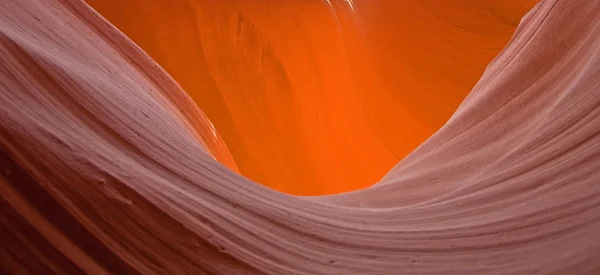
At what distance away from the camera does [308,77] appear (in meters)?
4.18

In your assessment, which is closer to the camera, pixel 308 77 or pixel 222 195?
pixel 222 195

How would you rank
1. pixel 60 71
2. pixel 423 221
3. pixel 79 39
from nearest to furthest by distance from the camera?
pixel 60 71, pixel 423 221, pixel 79 39

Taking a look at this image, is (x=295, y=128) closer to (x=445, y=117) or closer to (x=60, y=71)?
(x=445, y=117)

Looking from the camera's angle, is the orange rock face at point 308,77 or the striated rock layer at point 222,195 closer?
the striated rock layer at point 222,195

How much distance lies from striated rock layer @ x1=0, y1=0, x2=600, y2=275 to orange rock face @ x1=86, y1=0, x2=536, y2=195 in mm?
2131

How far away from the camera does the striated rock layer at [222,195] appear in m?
0.91

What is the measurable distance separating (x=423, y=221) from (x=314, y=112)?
276 centimetres

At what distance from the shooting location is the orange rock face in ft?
12.7

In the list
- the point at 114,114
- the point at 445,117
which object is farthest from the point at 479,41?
the point at 114,114

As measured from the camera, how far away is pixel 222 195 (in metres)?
1.19

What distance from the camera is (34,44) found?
3.86ft

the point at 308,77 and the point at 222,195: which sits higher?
the point at 308,77

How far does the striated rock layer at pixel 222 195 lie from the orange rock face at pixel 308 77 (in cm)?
213

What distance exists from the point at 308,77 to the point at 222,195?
3.04 meters
